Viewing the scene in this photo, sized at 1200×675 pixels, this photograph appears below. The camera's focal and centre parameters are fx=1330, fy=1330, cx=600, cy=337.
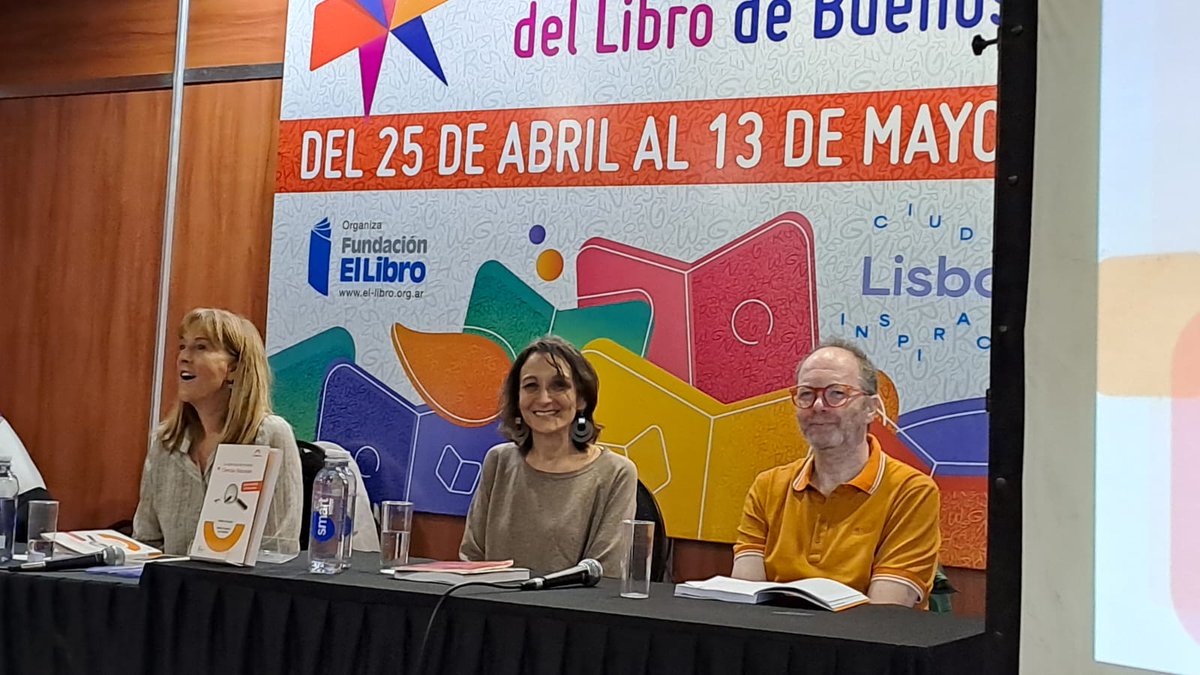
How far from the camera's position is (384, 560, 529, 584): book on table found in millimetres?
2242

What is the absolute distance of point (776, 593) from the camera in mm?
2137

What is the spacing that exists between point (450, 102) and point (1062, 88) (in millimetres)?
2571

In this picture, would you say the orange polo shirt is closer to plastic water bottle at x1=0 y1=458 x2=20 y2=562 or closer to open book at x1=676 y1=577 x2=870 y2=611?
open book at x1=676 y1=577 x2=870 y2=611

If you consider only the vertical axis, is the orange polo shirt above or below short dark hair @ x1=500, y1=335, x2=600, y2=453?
below

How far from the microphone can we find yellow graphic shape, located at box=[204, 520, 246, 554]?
1.78ft

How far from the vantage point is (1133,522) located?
1.43m

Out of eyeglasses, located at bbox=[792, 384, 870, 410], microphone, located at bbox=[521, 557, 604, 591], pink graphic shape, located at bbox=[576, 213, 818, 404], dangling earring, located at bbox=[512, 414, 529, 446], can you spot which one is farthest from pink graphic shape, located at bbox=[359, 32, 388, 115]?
microphone, located at bbox=[521, 557, 604, 591]

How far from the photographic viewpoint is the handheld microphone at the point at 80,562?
2486 mm

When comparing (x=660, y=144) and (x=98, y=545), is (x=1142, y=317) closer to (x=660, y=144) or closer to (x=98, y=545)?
(x=98, y=545)

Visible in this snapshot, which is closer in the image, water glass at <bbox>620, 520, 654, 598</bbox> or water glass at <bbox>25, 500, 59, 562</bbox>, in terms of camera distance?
water glass at <bbox>620, 520, 654, 598</bbox>

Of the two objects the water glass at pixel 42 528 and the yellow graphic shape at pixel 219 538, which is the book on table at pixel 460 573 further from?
the water glass at pixel 42 528

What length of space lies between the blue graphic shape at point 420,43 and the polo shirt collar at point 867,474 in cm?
174

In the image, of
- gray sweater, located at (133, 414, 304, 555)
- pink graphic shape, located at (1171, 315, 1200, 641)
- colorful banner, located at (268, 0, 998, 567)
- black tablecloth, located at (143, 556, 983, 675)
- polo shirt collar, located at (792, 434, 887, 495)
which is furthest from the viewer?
colorful banner, located at (268, 0, 998, 567)

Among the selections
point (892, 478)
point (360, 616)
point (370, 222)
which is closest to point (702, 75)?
point (370, 222)
